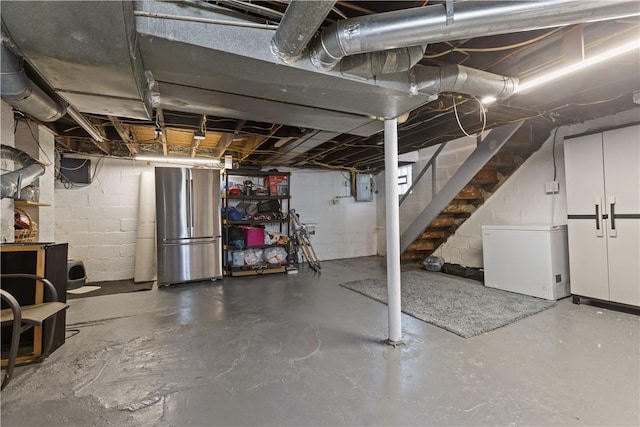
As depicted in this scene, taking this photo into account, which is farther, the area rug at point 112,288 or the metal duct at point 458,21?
the area rug at point 112,288

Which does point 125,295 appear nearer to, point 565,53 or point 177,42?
point 177,42

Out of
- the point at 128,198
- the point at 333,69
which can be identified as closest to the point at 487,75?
the point at 333,69

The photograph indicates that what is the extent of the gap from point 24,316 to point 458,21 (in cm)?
311

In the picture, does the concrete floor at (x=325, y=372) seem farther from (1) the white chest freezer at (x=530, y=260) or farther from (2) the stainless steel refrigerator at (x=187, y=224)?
(2) the stainless steel refrigerator at (x=187, y=224)

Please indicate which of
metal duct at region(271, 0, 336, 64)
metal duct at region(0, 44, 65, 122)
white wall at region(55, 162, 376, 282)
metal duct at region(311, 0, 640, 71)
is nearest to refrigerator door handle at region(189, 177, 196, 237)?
white wall at region(55, 162, 376, 282)

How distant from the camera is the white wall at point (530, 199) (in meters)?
3.77

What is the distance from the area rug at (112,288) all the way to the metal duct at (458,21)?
448cm

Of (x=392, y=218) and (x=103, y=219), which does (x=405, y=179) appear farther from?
(x=103, y=219)

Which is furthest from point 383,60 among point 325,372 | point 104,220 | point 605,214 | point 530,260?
point 104,220

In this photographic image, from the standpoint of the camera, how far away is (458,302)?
Answer: 3426 mm

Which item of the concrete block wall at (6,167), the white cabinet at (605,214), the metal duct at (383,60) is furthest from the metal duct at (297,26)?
the white cabinet at (605,214)

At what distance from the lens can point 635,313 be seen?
116 inches

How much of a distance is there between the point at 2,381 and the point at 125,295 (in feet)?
A: 7.05

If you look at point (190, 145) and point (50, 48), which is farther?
point (190, 145)
